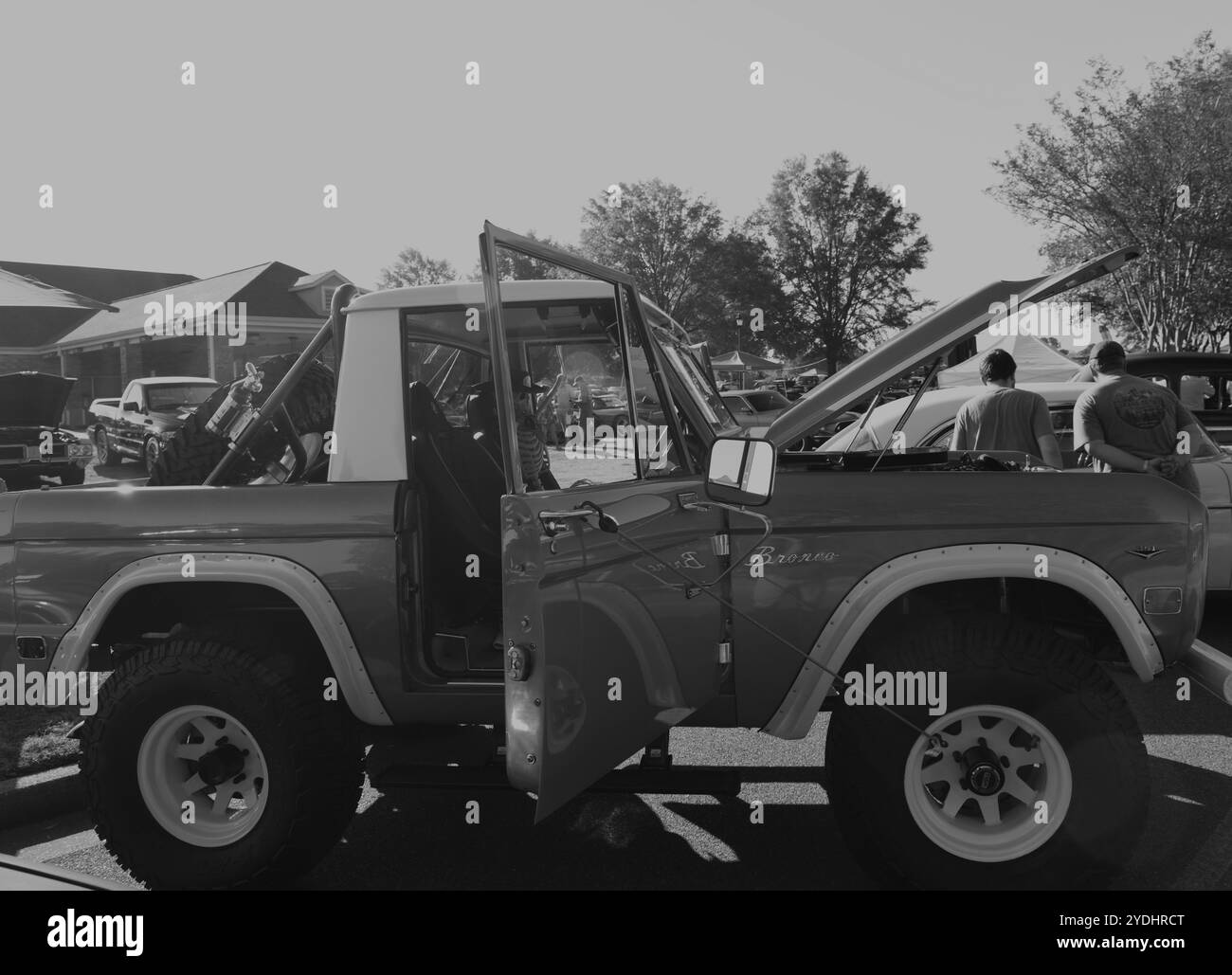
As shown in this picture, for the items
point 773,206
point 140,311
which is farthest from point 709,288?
point 140,311

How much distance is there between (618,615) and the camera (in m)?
3.09

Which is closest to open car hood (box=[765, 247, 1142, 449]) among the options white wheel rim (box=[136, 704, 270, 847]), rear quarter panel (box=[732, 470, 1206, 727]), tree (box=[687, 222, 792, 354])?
rear quarter panel (box=[732, 470, 1206, 727])

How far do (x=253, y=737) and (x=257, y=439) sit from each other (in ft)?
3.89

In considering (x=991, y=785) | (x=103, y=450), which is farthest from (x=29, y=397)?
(x=991, y=785)

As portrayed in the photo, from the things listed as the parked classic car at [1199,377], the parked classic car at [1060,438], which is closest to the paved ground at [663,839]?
the parked classic car at [1060,438]

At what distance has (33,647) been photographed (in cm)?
362

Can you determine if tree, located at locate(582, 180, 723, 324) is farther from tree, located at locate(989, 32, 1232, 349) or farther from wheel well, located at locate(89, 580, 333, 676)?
wheel well, located at locate(89, 580, 333, 676)

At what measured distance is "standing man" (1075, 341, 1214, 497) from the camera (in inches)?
233

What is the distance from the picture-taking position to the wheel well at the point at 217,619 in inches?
144

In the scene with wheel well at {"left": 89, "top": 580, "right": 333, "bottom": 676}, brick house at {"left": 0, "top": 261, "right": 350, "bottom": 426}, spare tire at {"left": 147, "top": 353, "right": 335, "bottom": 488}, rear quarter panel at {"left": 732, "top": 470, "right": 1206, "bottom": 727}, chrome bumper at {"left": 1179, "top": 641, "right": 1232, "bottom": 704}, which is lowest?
chrome bumper at {"left": 1179, "top": 641, "right": 1232, "bottom": 704}

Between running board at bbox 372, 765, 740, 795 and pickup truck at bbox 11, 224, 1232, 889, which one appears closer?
pickup truck at bbox 11, 224, 1232, 889

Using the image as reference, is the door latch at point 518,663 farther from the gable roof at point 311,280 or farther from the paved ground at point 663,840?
the gable roof at point 311,280

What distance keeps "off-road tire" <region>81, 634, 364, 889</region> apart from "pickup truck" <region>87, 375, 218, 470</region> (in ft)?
51.5

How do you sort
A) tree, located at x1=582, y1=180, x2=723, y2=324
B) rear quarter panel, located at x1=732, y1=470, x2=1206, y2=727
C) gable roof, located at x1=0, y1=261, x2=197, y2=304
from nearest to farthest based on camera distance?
rear quarter panel, located at x1=732, y1=470, x2=1206, y2=727 → tree, located at x1=582, y1=180, x2=723, y2=324 → gable roof, located at x1=0, y1=261, x2=197, y2=304
